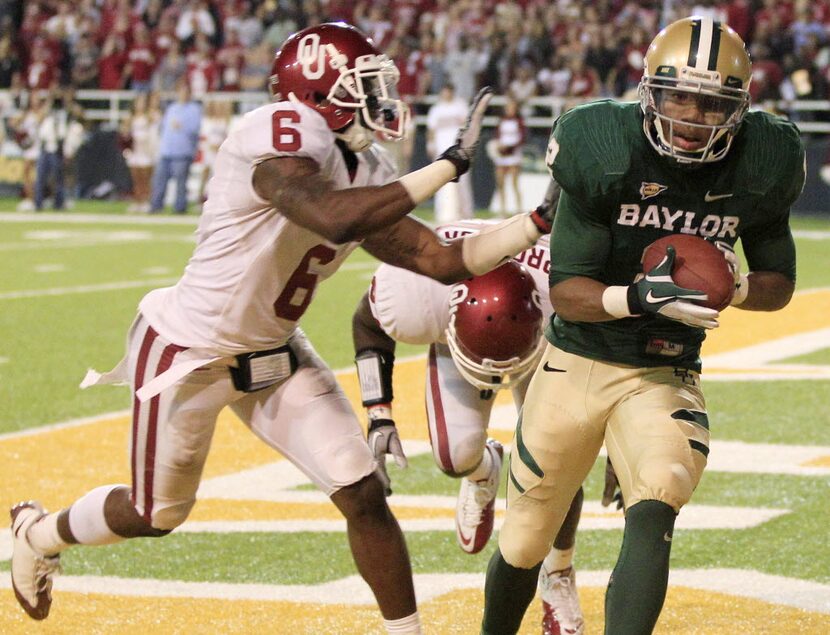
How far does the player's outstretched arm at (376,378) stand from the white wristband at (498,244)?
2.93 ft

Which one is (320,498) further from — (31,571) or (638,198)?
(638,198)

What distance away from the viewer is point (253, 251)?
3.57 metres

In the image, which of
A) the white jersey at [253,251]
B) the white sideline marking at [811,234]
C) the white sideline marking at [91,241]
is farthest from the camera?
the white sideline marking at [811,234]

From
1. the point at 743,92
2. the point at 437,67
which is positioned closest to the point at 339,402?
the point at 743,92

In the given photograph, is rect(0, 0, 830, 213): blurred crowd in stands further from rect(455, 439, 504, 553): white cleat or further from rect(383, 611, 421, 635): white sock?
rect(383, 611, 421, 635): white sock

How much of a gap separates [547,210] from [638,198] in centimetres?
21

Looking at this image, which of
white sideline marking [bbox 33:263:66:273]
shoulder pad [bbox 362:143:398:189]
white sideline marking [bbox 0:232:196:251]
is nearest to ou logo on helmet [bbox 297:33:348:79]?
shoulder pad [bbox 362:143:398:189]

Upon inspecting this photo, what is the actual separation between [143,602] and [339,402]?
0.88m

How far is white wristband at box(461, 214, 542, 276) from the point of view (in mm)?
3322

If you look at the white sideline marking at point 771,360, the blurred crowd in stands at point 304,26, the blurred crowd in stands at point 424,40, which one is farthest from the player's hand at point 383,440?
the blurred crowd in stands at point 424,40

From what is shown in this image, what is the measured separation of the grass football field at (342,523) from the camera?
3.99 m

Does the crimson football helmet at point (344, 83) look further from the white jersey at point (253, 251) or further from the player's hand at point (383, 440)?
the player's hand at point (383, 440)

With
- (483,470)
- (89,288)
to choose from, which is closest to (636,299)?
(483,470)

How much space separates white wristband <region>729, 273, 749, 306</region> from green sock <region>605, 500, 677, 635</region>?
1.62 feet
